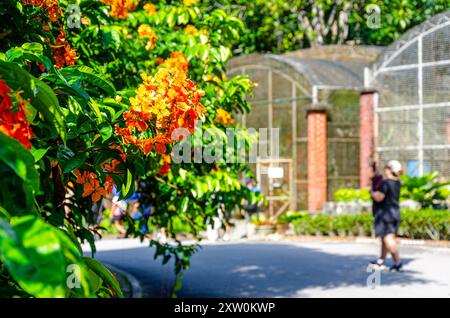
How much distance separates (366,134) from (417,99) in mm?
2210

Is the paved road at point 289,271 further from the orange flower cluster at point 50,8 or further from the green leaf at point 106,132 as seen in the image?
the green leaf at point 106,132

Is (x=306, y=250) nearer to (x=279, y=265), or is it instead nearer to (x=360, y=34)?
(x=279, y=265)

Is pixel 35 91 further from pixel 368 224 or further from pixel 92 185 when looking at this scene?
pixel 368 224

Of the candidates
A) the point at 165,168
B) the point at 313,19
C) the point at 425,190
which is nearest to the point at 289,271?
the point at 165,168

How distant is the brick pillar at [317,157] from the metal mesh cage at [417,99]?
181 centimetres

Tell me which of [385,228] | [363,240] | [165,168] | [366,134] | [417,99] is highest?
[417,99]

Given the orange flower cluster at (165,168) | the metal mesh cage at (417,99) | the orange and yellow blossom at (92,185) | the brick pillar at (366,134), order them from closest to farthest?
the orange and yellow blossom at (92,185)
the orange flower cluster at (165,168)
the metal mesh cage at (417,99)
the brick pillar at (366,134)

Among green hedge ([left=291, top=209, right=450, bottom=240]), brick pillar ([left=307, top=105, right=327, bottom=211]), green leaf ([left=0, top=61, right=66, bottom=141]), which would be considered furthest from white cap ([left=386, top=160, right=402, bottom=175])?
brick pillar ([left=307, top=105, right=327, bottom=211])

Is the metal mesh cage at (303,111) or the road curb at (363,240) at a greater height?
the metal mesh cage at (303,111)

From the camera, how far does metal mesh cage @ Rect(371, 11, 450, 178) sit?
23.2m

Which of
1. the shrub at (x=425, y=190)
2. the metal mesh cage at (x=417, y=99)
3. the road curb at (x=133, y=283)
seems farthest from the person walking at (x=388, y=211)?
the metal mesh cage at (x=417, y=99)

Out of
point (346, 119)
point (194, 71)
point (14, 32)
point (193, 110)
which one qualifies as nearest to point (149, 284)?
point (194, 71)

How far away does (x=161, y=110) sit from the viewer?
9.21 ft

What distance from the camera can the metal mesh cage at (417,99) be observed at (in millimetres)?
23156
